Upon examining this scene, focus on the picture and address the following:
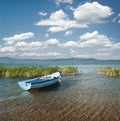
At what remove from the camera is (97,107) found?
18.0 metres

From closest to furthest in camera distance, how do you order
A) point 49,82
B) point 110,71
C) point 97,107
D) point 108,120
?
point 108,120
point 97,107
point 49,82
point 110,71

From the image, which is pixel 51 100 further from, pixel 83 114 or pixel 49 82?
pixel 49 82

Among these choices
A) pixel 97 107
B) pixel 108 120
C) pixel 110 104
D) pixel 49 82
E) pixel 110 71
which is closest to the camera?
pixel 108 120

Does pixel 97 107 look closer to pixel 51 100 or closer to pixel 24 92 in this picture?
pixel 51 100

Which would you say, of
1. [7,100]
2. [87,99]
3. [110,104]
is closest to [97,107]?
[110,104]

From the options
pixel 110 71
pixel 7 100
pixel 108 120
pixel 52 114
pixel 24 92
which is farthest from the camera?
pixel 110 71

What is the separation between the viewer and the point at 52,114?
52.4ft

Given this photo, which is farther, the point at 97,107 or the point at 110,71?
the point at 110,71

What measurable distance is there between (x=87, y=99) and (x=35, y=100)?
4.71 metres

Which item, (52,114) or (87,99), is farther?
(87,99)

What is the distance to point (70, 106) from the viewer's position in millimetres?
18328

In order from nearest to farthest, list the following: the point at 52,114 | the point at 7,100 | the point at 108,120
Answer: the point at 108,120, the point at 52,114, the point at 7,100

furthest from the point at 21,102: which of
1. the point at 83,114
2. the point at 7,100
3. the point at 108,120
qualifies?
the point at 108,120

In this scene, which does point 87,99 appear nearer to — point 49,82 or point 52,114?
point 52,114
